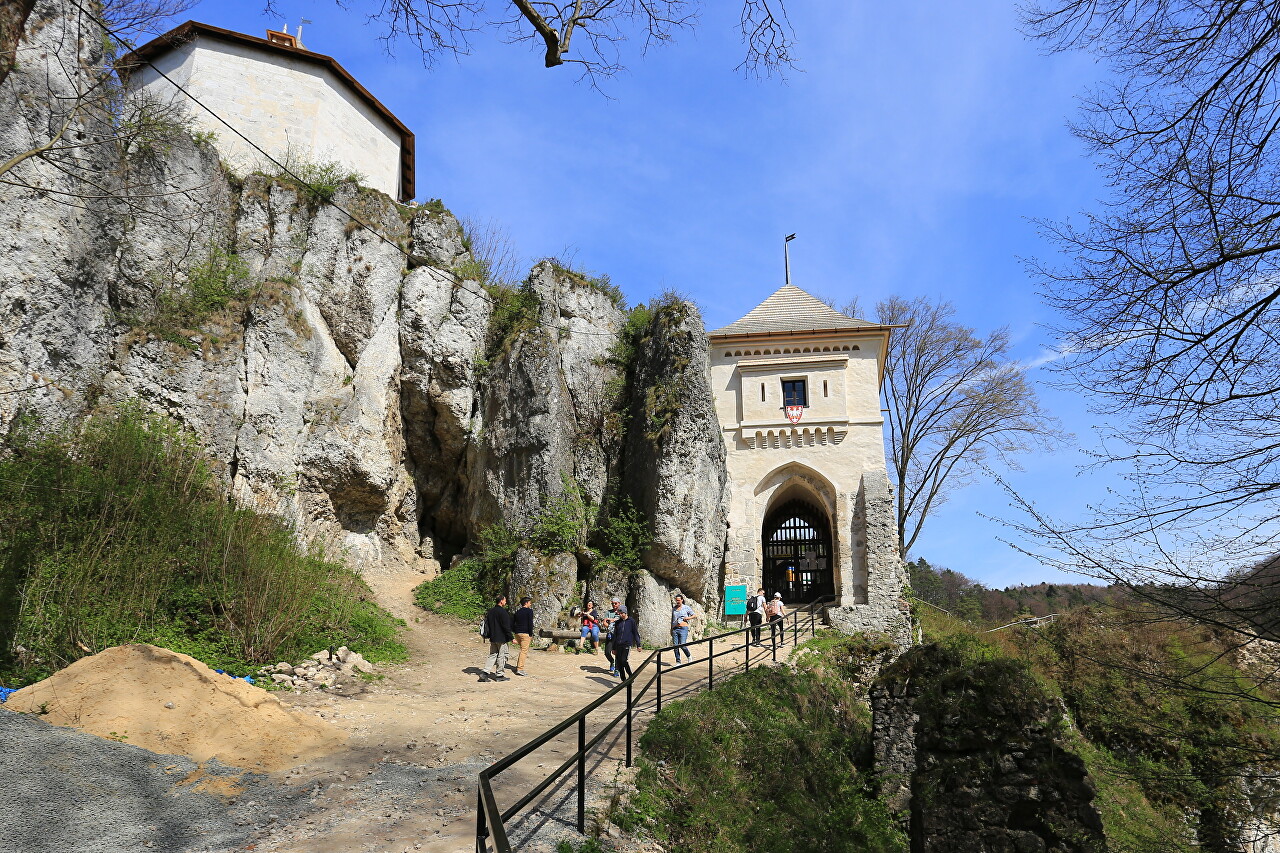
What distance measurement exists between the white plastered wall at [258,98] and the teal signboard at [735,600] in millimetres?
15861

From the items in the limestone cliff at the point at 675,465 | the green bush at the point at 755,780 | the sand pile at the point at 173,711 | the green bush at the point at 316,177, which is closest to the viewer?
the sand pile at the point at 173,711

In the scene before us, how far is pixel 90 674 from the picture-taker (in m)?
7.24

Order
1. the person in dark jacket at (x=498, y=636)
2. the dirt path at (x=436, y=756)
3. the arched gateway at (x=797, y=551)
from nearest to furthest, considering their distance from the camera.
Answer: the dirt path at (x=436, y=756) < the person in dark jacket at (x=498, y=636) < the arched gateway at (x=797, y=551)

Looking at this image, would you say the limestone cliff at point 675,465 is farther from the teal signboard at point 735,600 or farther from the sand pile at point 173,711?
the sand pile at point 173,711

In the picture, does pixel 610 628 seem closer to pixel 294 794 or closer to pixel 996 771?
pixel 996 771

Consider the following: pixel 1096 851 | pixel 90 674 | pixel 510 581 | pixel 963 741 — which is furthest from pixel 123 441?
pixel 1096 851

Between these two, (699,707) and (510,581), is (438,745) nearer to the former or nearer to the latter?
(699,707)

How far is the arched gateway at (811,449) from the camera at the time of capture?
20531 mm

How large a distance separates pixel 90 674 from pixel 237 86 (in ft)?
60.6

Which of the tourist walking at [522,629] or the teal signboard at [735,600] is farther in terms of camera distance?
the teal signboard at [735,600]

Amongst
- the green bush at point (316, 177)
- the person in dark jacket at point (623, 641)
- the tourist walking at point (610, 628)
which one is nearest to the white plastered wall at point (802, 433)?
the tourist walking at point (610, 628)

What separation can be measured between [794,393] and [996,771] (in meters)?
15.8

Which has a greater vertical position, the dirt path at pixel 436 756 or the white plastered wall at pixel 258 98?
the white plastered wall at pixel 258 98

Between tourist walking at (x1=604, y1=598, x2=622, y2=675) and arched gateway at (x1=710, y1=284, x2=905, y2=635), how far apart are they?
207 inches
